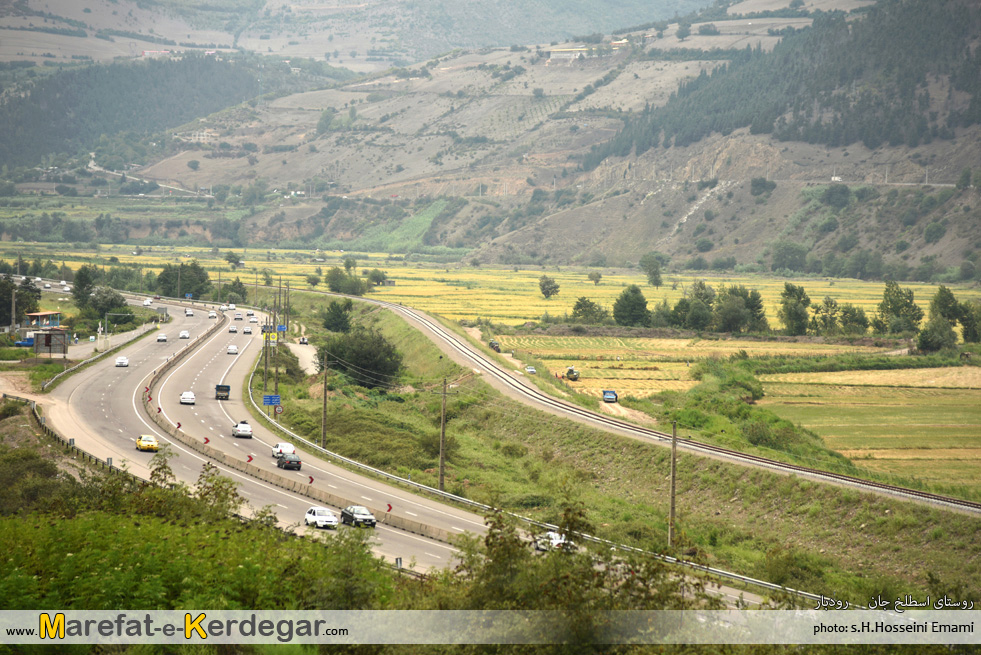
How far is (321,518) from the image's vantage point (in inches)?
1470

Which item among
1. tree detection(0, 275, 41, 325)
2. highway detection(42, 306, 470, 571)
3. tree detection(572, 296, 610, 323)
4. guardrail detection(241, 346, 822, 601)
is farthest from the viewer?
tree detection(572, 296, 610, 323)

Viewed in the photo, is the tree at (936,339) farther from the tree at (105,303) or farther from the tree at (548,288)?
the tree at (105,303)

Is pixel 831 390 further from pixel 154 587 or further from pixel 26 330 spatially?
pixel 26 330

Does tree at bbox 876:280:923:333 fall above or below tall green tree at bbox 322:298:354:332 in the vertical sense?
above

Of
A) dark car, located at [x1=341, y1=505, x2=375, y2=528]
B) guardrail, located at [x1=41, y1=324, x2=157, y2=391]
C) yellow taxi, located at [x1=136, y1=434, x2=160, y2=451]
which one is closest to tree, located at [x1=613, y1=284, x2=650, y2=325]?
guardrail, located at [x1=41, y1=324, x2=157, y2=391]

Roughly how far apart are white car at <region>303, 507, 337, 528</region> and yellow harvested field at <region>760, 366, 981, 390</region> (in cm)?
5726

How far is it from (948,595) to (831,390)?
54.3m

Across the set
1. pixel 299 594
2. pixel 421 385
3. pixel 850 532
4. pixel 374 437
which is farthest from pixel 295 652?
pixel 421 385

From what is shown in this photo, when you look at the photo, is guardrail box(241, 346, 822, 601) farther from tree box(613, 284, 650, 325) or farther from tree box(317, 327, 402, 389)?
tree box(613, 284, 650, 325)

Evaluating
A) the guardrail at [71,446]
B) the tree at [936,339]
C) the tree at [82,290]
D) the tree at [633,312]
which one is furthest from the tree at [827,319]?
the tree at [82,290]

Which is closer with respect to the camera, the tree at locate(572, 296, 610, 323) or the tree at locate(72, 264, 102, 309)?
the tree at locate(72, 264, 102, 309)

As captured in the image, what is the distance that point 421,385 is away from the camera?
272 feet

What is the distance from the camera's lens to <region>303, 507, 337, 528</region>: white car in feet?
122

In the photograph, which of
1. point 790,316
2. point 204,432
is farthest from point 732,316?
point 204,432
